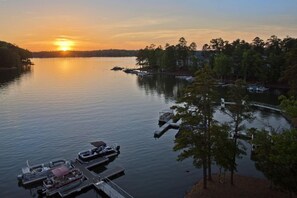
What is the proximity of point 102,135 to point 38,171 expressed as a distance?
17.7 m

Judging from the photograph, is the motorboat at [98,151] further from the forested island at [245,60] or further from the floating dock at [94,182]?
the forested island at [245,60]

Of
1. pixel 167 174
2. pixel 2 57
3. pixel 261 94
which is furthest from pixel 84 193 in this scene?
pixel 2 57

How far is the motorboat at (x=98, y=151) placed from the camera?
41.8 metres

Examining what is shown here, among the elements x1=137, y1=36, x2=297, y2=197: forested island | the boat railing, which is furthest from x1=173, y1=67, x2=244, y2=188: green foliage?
the boat railing

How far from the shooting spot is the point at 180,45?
529ft

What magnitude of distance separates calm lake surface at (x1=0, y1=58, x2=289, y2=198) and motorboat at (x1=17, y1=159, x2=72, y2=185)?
4.33ft

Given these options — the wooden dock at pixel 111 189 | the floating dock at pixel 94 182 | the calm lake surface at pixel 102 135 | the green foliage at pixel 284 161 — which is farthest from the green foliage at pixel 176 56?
the green foliage at pixel 284 161

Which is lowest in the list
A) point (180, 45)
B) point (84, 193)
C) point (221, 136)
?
point (84, 193)

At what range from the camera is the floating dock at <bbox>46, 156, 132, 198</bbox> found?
105 ft

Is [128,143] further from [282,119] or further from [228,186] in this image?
[282,119]

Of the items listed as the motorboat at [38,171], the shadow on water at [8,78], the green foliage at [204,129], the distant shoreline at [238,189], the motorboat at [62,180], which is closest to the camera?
the green foliage at [204,129]

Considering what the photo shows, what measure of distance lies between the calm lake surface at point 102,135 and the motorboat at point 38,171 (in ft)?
4.33

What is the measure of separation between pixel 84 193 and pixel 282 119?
152 ft

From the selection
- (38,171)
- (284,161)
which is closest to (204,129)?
(284,161)
